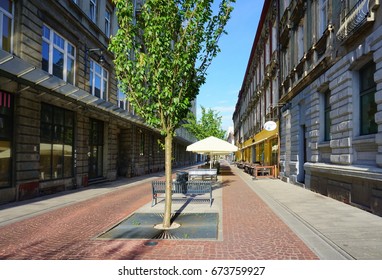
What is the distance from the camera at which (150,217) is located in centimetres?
850

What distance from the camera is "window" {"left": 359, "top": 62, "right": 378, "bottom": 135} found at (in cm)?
922

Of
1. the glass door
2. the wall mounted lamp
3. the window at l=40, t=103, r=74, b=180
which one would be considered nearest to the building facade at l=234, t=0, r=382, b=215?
the wall mounted lamp

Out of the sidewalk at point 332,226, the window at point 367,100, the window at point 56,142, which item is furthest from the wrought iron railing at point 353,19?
the window at point 56,142

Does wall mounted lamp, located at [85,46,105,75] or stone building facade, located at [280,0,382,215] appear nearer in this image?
stone building facade, located at [280,0,382,215]

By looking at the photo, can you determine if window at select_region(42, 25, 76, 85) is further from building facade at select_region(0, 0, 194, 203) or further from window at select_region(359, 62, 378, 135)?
window at select_region(359, 62, 378, 135)

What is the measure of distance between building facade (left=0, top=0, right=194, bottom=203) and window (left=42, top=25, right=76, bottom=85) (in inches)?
1.6

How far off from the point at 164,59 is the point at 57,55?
9631mm

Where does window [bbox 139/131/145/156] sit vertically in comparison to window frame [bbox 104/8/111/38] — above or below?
below

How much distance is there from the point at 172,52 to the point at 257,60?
29.9 m

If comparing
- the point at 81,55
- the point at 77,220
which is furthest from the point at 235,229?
the point at 81,55

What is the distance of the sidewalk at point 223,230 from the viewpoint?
538 cm

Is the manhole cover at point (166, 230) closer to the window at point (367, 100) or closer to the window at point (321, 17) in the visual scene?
the window at point (367, 100)

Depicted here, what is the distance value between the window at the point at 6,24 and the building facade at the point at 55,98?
1.3 inches

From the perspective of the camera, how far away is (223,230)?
7.01 m
